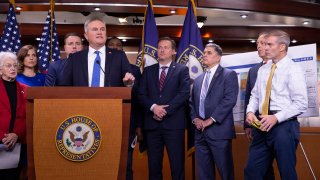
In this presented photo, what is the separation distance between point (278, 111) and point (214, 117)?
0.76 m

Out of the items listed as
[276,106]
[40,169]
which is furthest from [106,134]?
[276,106]

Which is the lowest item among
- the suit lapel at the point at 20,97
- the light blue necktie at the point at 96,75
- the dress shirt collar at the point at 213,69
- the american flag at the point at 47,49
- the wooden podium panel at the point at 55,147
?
the wooden podium panel at the point at 55,147

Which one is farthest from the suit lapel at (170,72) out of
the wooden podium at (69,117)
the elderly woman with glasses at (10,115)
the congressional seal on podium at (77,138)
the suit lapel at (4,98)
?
the congressional seal on podium at (77,138)

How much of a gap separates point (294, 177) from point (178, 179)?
1133 mm

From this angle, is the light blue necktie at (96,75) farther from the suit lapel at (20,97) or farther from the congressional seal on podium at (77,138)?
the suit lapel at (20,97)

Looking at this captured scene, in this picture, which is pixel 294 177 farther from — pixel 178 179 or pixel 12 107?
pixel 12 107

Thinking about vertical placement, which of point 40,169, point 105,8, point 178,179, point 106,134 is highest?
point 105,8

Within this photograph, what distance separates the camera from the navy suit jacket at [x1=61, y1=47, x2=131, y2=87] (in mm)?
2865

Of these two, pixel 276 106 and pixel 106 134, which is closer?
pixel 106 134

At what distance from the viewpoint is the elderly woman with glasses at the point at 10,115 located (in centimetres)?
322

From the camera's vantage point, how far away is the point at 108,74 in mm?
2865

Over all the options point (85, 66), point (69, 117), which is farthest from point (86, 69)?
point (69, 117)

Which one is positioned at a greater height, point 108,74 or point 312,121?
point 108,74

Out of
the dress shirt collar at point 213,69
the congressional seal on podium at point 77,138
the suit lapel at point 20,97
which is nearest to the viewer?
the congressional seal on podium at point 77,138
